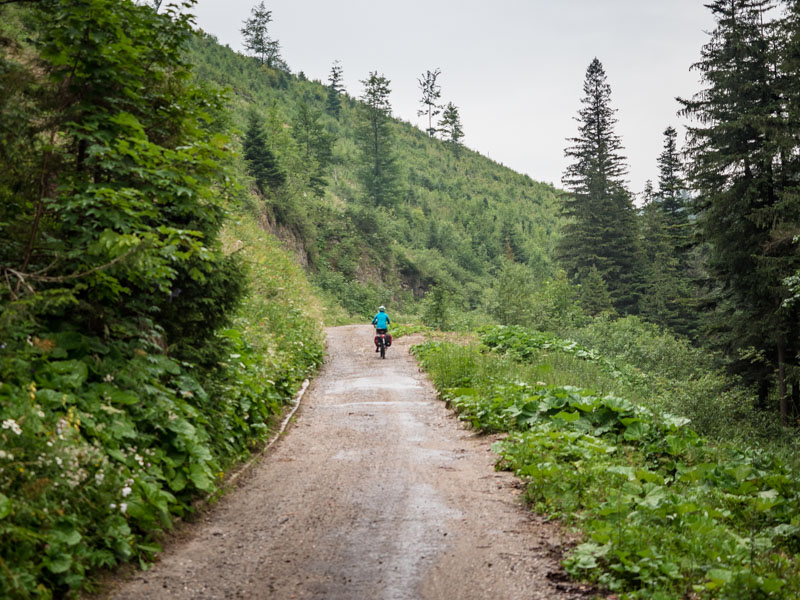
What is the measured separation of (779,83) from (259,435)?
62.4 feet

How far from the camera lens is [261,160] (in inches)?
1475

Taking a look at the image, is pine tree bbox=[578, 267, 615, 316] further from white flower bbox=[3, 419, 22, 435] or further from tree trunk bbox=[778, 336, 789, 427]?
white flower bbox=[3, 419, 22, 435]

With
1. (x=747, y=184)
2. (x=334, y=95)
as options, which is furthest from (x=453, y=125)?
(x=747, y=184)

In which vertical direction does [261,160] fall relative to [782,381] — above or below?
above

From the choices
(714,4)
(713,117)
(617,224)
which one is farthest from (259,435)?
(617,224)

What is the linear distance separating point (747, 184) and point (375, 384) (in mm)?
13291

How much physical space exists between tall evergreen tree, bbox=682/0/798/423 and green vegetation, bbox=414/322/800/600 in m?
9.89

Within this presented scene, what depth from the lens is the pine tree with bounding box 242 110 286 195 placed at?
36.1 meters

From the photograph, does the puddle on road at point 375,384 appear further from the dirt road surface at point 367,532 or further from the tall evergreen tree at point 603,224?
the tall evergreen tree at point 603,224

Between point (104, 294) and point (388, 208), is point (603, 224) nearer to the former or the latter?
point (388, 208)

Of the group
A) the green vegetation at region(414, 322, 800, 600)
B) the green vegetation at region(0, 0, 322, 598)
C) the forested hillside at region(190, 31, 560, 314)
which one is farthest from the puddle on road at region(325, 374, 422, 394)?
the forested hillside at region(190, 31, 560, 314)

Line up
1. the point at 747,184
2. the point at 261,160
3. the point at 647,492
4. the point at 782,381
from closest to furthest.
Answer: the point at 647,492
the point at 782,381
the point at 747,184
the point at 261,160

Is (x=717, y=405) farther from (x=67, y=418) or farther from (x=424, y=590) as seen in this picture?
(x=67, y=418)

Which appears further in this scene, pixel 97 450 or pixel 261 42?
pixel 261 42
